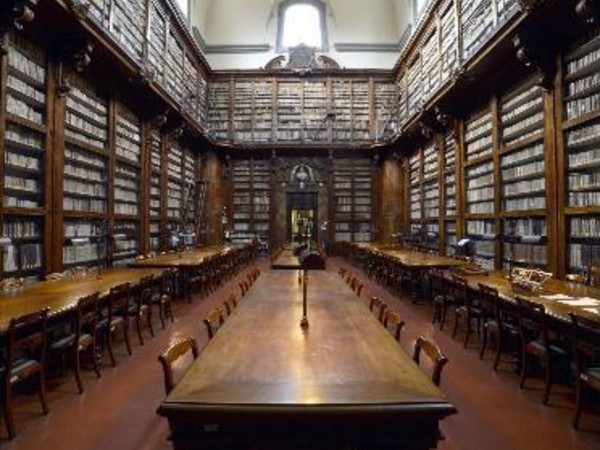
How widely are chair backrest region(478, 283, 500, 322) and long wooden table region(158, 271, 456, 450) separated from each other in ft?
6.04

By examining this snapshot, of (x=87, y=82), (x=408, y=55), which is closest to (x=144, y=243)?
(x=87, y=82)

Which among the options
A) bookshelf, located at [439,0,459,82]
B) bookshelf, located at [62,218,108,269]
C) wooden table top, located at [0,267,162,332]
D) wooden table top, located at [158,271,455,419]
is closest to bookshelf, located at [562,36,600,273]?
wooden table top, located at [158,271,455,419]

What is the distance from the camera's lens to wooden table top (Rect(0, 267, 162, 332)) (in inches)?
121

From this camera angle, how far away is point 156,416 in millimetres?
2875

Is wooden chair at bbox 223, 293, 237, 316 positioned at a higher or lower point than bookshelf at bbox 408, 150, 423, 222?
lower

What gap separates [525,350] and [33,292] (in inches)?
145

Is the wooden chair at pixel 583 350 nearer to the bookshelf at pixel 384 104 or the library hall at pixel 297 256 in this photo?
the library hall at pixel 297 256

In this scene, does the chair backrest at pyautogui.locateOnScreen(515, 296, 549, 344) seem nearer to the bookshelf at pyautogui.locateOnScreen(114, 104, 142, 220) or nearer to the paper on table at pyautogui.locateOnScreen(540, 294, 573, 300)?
the paper on table at pyautogui.locateOnScreen(540, 294, 573, 300)

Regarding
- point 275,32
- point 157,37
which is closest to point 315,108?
point 275,32

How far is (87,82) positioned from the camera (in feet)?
22.2

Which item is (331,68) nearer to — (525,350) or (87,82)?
(87,82)

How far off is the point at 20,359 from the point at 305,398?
2.18m

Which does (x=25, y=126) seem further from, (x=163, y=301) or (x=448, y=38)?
(x=448, y=38)

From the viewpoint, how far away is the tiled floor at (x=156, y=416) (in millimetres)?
2512
